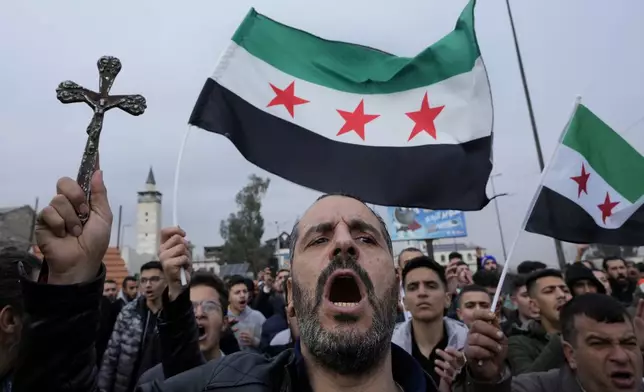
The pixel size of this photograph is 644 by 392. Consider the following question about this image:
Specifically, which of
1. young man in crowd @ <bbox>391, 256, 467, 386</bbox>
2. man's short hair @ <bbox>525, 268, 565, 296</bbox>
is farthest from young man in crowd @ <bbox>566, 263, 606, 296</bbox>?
young man in crowd @ <bbox>391, 256, 467, 386</bbox>

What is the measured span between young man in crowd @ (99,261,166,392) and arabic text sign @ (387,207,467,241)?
19.9 m

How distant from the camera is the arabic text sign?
76.8 feet

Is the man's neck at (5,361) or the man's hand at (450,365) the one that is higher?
the man's neck at (5,361)

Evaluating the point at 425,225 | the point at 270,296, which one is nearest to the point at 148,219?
the point at 425,225

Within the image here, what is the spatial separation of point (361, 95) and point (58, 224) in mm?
3194

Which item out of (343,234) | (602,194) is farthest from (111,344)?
(602,194)

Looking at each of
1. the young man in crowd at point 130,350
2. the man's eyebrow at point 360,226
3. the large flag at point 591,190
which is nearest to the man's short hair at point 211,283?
the young man in crowd at point 130,350

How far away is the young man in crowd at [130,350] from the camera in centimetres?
358

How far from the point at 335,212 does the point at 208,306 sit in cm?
184

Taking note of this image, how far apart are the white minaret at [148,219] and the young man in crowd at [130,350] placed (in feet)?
260

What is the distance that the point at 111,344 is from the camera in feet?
12.3

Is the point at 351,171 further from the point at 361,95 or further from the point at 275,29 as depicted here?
the point at 275,29

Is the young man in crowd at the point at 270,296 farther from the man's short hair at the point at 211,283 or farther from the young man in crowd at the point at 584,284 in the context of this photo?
the young man in crowd at the point at 584,284

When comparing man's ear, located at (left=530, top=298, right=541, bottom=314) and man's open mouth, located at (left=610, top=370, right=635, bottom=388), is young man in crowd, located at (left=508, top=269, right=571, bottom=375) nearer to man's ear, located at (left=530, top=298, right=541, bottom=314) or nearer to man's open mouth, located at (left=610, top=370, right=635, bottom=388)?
man's ear, located at (left=530, top=298, right=541, bottom=314)
